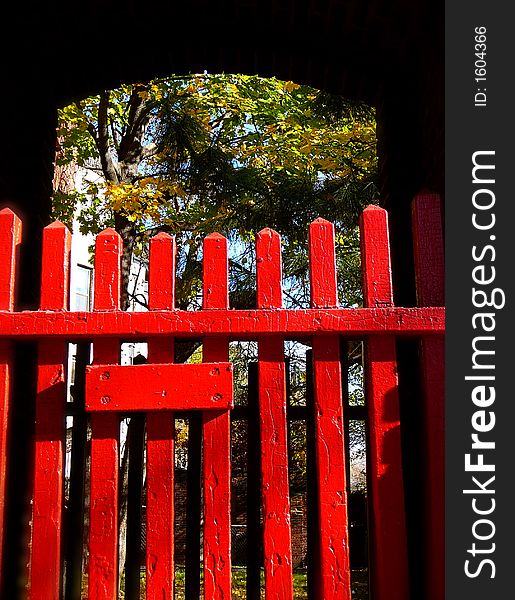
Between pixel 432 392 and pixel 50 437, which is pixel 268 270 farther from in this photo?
pixel 50 437

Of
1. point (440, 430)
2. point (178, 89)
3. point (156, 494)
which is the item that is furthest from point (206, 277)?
point (178, 89)

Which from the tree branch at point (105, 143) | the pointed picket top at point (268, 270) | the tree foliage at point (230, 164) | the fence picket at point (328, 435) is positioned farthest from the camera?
the tree branch at point (105, 143)

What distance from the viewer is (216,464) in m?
2.28

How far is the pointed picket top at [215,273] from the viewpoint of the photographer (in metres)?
2.33

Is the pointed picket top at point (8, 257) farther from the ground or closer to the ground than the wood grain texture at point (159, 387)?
farther from the ground

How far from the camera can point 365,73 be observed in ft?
12.3

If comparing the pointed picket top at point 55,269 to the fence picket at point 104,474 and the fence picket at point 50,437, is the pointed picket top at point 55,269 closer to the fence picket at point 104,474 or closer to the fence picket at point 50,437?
the fence picket at point 50,437

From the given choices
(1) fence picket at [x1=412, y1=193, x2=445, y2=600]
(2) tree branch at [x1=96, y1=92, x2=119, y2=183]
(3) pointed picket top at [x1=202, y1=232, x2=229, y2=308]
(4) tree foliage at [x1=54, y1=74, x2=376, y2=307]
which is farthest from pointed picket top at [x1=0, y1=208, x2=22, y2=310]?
(2) tree branch at [x1=96, y1=92, x2=119, y2=183]

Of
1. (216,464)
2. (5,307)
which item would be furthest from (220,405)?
(5,307)

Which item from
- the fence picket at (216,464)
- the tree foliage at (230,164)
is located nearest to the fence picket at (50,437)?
the fence picket at (216,464)

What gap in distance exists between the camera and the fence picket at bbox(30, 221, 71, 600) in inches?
87.6

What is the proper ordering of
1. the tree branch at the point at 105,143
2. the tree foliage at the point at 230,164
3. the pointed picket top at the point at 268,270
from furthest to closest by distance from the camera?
1. the tree branch at the point at 105,143
2. the tree foliage at the point at 230,164
3. the pointed picket top at the point at 268,270

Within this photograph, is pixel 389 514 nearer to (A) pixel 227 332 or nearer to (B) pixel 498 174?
(A) pixel 227 332

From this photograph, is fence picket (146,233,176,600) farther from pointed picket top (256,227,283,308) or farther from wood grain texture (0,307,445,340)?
pointed picket top (256,227,283,308)
